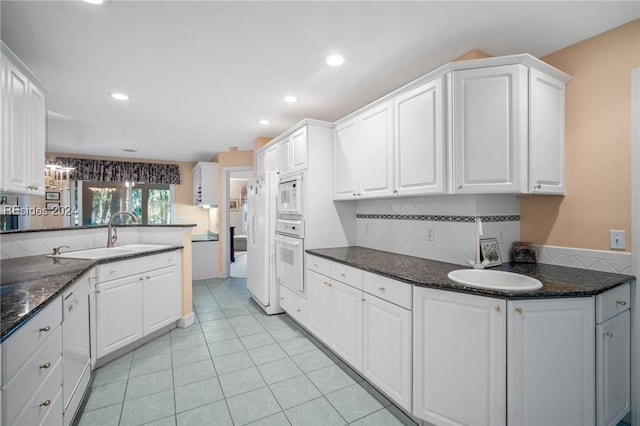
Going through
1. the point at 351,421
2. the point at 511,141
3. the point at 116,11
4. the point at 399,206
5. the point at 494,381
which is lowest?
the point at 351,421

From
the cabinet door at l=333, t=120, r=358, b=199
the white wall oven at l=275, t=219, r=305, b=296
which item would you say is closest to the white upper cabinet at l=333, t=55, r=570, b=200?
the cabinet door at l=333, t=120, r=358, b=199

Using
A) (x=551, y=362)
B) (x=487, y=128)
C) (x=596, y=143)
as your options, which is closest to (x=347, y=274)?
(x=551, y=362)

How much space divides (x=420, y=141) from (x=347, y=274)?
1.17 meters

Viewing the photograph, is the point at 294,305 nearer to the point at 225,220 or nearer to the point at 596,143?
the point at 596,143

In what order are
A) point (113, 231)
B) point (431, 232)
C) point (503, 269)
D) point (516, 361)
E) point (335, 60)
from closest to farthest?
point (516, 361), point (503, 269), point (335, 60), point (431, 232), point (113, 231)

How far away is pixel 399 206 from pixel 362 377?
1526 mm

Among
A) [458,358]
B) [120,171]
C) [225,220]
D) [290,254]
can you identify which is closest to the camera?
[458,358]

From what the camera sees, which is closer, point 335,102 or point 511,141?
point 511,141

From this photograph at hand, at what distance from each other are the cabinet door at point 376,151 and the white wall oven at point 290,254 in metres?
0.84

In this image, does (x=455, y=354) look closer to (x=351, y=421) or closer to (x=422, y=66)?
(x=351, y=421)

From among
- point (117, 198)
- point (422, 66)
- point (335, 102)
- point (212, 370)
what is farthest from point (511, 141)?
point (117, 198)

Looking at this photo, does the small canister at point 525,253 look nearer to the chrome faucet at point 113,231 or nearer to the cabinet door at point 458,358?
the cabinet door at point 458,358

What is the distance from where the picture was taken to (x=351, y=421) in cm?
179

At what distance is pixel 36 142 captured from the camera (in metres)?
2.16
